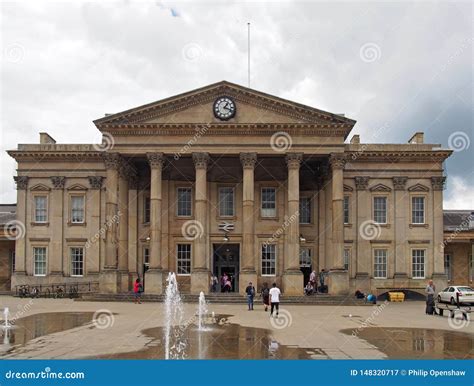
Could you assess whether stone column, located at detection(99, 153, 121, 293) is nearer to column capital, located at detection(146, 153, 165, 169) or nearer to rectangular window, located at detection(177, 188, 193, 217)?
column capital, located at detection(146, 153, 165, 169)

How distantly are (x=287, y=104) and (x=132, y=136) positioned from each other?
10648 millimetres

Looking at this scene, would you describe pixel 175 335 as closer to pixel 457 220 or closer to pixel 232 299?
pixel 232 299

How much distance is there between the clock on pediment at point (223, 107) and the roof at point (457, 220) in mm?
21131

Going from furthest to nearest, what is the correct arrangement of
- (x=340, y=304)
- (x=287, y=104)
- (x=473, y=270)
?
(x=473, y=270)
(x=287, y=104)
(x=340, y=304)

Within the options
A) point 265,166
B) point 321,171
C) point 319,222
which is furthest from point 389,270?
point 265,166

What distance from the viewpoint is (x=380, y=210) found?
148 feet

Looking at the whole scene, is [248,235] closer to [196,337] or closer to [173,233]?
[173,233]

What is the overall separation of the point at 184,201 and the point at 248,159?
7.62 meters

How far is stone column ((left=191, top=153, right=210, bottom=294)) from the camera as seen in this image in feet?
123

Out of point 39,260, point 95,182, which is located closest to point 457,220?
point 95,182

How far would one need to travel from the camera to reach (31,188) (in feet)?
149

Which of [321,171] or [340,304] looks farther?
[321,171]

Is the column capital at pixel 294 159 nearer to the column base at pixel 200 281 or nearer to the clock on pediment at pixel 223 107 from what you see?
the clock on pediment at pixel 223 107

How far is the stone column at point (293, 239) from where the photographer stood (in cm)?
3716
